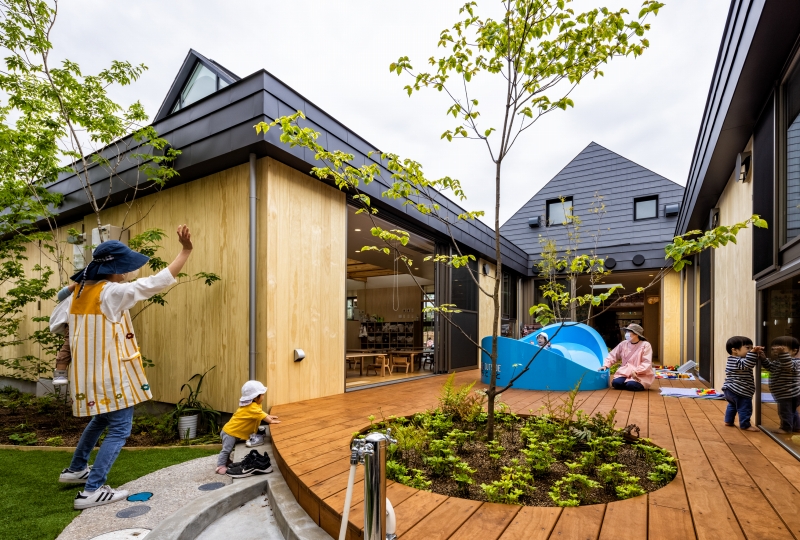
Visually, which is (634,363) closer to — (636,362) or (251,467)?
(636,362)

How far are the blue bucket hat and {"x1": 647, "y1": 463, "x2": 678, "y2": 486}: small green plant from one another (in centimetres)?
357

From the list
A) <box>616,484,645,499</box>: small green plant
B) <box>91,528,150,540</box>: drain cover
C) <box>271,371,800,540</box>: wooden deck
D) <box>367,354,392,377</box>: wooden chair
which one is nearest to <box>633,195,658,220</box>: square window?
<box>367,354,392,377</box>: wooden chair

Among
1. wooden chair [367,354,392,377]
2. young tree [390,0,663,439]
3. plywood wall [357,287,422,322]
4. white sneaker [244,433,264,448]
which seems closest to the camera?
young tree [390,0,663,439]

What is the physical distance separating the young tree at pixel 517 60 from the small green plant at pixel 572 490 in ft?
2.53

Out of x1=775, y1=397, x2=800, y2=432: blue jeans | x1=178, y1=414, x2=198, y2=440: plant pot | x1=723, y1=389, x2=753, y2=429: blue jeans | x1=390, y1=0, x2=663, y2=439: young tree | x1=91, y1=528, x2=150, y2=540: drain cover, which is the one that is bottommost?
x1=178, y1=414, x2=198, y2=440: plant pot

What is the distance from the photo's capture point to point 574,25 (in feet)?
9.11

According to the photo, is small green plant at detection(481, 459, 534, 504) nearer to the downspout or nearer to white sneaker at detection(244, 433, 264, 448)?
white sneaker at detection(244, 433, 264, 448)

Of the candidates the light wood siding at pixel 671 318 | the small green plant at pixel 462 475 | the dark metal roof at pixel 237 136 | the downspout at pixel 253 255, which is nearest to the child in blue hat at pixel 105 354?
the downspout at pixel 253 255

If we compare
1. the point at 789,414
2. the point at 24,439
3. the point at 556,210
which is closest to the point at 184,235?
the point at 24,439

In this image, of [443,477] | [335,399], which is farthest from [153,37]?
[443,477]

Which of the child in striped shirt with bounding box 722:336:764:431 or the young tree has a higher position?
the young tree

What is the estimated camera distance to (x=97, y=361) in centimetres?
272

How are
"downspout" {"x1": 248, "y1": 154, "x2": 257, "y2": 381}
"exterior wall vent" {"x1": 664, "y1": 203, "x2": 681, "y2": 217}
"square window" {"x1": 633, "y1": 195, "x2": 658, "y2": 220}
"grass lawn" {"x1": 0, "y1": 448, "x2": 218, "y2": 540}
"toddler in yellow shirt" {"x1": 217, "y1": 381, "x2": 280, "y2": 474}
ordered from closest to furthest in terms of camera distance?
"grass lawn" {"x1": 0, "y1": 448, "x2": 218, "y2": 540} → "toddler in yellow shirt" {"x1": 217, "y1": 381, "x2": 280, "y2": 474} → "downspout" {"x1": 248, "y1": 154, "x2": 257, "y2": 381} → "exterior wall vent" {"x1": 664, "y1": 203, "x2": 681, "y2": 217} → "square window" {"x1": 633, "y1": 195, "x2": 658, "y2": 220}

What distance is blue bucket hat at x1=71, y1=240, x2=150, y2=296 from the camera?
9.17 ft
